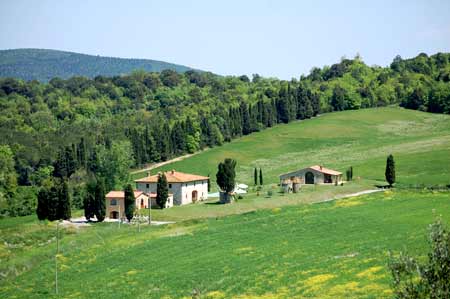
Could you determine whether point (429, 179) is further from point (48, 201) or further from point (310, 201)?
point (48, 201)

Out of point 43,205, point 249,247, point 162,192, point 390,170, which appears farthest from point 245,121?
point 249,247

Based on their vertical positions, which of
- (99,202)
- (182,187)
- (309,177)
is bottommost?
(99,202)

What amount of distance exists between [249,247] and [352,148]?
88511mm

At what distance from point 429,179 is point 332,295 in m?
61.8

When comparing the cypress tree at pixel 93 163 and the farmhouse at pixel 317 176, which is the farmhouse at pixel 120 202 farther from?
the cypress tree at pixel 93 163

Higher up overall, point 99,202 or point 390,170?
point 390,170

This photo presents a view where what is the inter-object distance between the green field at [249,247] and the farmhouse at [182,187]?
21.9 feet

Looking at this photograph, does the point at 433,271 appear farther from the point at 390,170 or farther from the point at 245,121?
the point at 245,121

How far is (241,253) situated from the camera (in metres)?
55.2

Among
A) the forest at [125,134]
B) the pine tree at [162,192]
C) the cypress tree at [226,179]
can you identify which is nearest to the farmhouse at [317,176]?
the cypress tree at [226,179]

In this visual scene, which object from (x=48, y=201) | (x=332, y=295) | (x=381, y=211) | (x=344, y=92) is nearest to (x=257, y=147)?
(x=344, y=92)

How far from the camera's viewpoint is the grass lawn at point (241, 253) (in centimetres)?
4281

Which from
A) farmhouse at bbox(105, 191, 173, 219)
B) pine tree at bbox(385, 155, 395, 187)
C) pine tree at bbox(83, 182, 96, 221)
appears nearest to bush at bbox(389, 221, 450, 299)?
pine tree at bbox(83, 182, 96, 221)

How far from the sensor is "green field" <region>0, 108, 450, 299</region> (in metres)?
43.4
